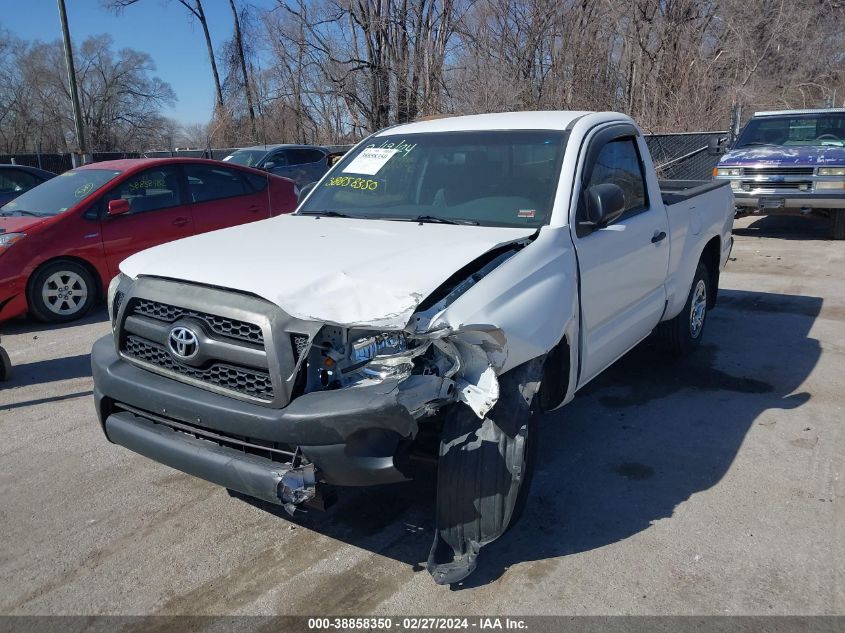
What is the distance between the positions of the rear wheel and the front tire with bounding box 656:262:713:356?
694cm

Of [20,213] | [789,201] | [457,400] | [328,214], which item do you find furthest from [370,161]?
[789,201]

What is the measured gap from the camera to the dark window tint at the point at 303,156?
1609cm

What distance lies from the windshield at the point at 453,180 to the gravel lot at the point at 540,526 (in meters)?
1.51

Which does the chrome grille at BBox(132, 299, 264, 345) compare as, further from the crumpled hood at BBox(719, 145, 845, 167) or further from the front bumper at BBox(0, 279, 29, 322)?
the crumpled hood at BBox(719, 145, 845, 167)

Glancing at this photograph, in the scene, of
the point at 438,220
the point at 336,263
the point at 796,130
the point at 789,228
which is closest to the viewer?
the point at 336,263

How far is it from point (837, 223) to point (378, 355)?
1131 cm

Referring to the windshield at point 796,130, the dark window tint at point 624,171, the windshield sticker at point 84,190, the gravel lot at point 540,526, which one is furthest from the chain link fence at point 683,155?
the windshield sticker at point 84,190

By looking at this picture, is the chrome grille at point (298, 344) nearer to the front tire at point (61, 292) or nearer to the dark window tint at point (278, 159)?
the front tire at point (61, 292)

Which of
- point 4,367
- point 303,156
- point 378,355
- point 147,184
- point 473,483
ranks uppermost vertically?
point 303,156

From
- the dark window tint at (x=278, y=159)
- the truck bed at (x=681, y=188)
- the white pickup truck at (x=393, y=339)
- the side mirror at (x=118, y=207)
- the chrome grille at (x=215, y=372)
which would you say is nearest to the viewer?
the white pickup truck at (x=393, y=339)

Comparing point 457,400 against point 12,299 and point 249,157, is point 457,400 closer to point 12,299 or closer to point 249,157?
point 12,299

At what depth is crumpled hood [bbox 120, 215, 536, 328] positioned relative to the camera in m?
2.84

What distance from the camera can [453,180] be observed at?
4.38 metres

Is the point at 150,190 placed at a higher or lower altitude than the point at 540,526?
higher
